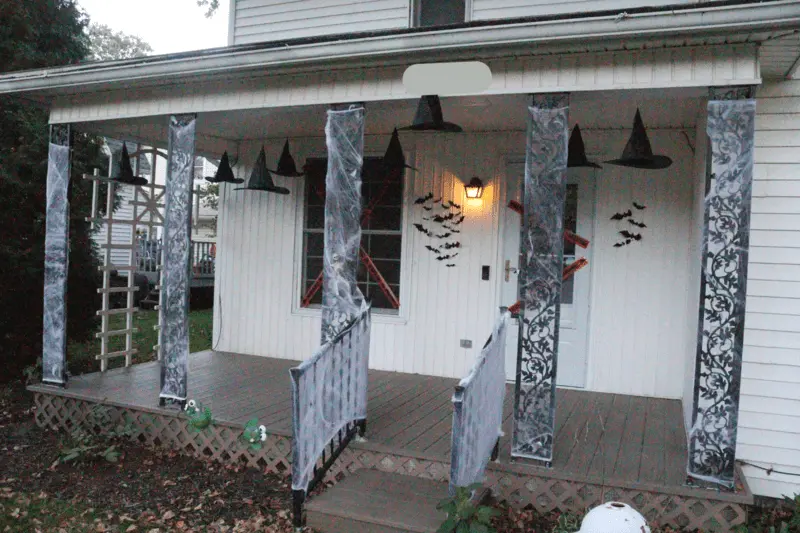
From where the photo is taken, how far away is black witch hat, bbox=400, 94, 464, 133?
4.33 m

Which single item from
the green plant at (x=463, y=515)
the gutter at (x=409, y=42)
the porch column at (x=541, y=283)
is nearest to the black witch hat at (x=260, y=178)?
the gutter at (x=409, y=42)

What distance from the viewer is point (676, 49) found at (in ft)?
12.7

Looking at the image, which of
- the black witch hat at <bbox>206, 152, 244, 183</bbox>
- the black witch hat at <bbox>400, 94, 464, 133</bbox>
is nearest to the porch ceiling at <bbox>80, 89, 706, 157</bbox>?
the black witch hat at <bbox>400, 94, 464, 133</bbox>

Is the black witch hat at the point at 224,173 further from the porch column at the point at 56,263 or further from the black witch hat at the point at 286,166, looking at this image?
the porch column at the point at 56,263

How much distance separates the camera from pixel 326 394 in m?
4.01

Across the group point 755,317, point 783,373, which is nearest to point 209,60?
point 755,317

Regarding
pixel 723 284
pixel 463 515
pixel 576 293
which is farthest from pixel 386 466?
pixel 576 293

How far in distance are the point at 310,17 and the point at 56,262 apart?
12.2 ft

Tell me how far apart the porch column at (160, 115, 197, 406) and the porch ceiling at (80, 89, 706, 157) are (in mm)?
655

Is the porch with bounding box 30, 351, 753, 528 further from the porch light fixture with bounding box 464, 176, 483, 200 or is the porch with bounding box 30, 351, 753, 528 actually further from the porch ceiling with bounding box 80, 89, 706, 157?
the porch ceiling with bounding box 80, 89, 706, 157

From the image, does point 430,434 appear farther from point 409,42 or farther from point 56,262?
point 56,262

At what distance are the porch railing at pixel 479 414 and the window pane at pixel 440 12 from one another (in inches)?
150

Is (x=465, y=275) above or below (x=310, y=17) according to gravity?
below

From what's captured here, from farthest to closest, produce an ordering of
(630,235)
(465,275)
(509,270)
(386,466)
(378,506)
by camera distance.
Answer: (465,275)
(509,270)
(630,235)
(386,466)
(378,506)
